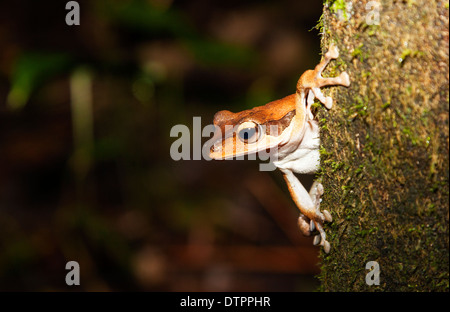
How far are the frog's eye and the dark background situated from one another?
2282mm

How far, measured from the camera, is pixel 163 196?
5.86 metres

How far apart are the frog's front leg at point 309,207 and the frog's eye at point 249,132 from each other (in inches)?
15.1

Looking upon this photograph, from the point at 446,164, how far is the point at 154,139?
523 centimetres

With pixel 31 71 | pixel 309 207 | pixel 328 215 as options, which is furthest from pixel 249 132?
pixel 31 71

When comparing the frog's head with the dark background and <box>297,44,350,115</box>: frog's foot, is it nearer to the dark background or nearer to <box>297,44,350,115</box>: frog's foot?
<box>297,44,350,115</box>: frog's foot

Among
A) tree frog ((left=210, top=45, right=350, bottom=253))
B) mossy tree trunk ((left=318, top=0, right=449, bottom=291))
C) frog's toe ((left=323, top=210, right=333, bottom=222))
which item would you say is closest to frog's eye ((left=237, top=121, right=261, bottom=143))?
tree frog ((left=210, top=45, right=350, bottom=253))

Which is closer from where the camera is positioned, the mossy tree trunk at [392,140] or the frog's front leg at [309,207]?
the mossy tree trunk at [392,140]

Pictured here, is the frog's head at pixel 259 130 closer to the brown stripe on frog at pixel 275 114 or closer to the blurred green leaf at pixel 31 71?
the brown stripe on frog at pixel 275 114

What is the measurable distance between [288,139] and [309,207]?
45 cm

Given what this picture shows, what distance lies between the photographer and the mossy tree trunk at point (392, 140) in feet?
5.11

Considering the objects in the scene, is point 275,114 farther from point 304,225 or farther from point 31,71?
point 31,71

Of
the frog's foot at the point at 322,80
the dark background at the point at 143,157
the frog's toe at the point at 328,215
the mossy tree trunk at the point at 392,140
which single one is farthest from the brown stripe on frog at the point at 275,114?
the dark background at the point at 143,157

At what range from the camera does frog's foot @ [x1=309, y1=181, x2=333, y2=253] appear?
2.01m
